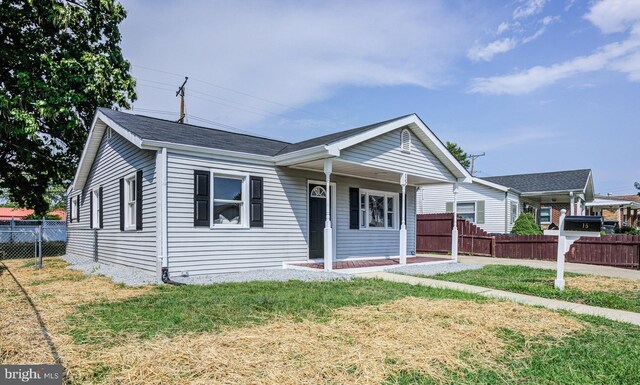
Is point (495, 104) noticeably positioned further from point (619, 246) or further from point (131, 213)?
point (131, 213)

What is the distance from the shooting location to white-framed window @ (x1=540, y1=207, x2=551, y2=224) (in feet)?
79.3

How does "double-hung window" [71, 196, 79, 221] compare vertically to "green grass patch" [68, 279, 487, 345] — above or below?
above

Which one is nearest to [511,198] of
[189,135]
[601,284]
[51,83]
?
[601,284]

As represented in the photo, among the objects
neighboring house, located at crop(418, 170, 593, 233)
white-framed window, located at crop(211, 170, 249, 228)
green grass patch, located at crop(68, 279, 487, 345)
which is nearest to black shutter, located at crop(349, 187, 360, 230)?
white-framed window, located at crop(211, 170, 249, 228)

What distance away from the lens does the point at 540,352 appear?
3668mm

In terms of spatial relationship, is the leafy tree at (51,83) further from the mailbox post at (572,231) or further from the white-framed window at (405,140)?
the mailbox post at (572,231)

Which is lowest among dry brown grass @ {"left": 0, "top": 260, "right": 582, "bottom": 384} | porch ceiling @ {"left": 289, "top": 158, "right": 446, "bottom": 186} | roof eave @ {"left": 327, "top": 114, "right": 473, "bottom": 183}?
dry brown grass @ {"left": 0, "top": 260, "right": 582, "bottom": 384}

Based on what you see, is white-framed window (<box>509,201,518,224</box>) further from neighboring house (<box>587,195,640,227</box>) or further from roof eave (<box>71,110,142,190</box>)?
roof eave (<box>71,110,142,190</box>)

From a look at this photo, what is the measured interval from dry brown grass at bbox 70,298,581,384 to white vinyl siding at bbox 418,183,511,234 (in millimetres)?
15357

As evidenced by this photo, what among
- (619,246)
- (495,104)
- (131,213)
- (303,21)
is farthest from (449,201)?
(131,213)

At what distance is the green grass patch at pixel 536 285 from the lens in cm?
611

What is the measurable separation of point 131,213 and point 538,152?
92.7ft

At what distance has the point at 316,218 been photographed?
11.1m

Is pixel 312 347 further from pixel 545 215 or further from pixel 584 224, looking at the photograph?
pixel 545 215
